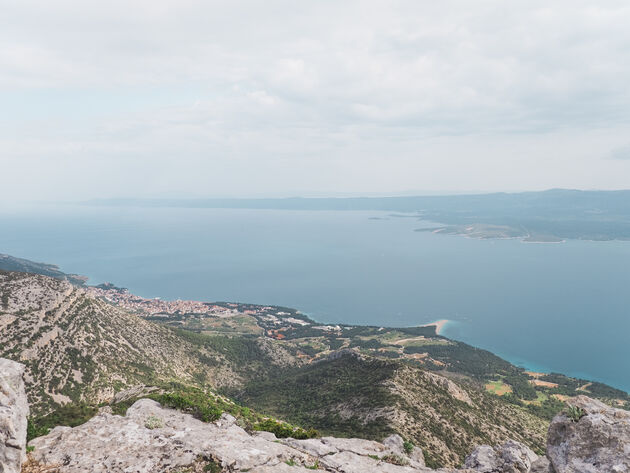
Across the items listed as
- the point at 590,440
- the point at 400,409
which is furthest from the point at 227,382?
the point at 590,440

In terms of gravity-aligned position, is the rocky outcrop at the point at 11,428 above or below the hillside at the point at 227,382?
above

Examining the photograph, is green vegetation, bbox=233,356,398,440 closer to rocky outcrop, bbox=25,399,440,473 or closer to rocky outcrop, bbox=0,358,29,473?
rocky outcrop, bbox=25,399,440,473

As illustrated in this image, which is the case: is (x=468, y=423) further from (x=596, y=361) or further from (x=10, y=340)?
(x=596, y=361)

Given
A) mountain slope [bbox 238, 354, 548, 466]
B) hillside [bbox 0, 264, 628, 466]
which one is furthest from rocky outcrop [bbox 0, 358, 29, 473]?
mountain slope [bbox 238, 354, 548, 466]

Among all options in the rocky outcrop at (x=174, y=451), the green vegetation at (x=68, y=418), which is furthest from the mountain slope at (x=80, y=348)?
the rocky outcrop at (x=174, y=451)

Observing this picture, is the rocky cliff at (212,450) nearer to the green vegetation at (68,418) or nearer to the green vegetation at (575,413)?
the green vegetation at (575,413)

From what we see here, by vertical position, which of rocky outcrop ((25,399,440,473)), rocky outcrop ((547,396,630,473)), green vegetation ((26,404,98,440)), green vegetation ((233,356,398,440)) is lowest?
green vegetation ((233,356,398,440))

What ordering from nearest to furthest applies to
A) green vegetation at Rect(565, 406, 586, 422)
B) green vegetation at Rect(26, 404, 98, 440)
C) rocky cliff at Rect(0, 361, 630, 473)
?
1. rocky cliff at Rect(0, 361, 630, 473)
2. green vegetation at Rect(565, 406, 586, 422)
3. green vegetation at Rect(26, 404, 98, 440)

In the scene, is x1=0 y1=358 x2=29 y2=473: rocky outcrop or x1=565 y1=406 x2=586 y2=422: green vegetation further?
x1=565 y1=406 x2=586 y2=422: green vegetation
